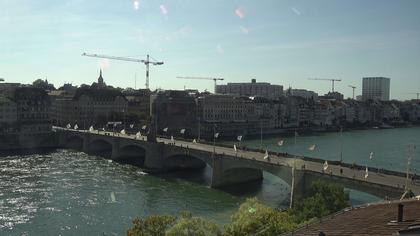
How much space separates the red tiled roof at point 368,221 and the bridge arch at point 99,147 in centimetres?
8201

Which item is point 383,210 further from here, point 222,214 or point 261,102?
point 261,102

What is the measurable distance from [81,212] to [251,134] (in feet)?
331

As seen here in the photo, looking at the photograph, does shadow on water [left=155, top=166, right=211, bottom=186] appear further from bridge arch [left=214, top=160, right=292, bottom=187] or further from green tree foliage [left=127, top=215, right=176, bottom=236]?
green tree foliage [left=127, top=215, right=176, bottom=236]

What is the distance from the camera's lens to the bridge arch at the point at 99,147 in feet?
317

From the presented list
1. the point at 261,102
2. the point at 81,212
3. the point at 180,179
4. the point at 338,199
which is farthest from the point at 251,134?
the point at 338,199

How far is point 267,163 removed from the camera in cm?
5469

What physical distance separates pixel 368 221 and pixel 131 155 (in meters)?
76.4

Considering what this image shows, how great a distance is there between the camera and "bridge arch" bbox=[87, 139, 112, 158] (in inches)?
3804

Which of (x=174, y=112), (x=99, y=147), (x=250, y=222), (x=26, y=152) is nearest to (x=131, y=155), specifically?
(x=99, y=147)

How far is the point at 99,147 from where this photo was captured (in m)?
98.9

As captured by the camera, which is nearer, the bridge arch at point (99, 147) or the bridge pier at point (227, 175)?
the bridge pier at point (227, 175)

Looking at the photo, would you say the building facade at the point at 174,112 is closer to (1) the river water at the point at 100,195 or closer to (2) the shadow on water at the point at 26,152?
(2) the shadow on water at the point at 26,152

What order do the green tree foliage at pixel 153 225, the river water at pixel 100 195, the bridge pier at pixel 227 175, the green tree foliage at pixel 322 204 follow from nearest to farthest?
the green tree foliage at pixel 153 225 < the green tree foliage at pixel 322 204 < the river water at pixel 100 195 < the bridge pier at pixel 227 175

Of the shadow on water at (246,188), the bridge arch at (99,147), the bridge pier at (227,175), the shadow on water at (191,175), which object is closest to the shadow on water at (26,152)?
the bridge arch at (99,147)
